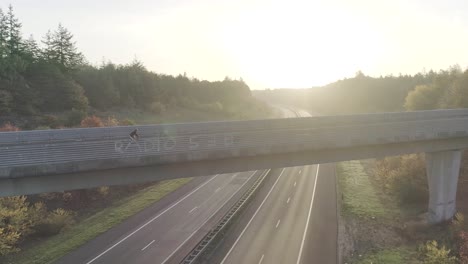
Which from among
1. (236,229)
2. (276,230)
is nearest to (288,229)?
(276,230)

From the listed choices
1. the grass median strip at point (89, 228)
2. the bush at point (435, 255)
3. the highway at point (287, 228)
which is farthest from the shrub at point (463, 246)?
the grass median strip at point (89, 228)

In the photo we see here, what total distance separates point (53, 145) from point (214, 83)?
4037 inches

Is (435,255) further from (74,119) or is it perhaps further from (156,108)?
(156,108)

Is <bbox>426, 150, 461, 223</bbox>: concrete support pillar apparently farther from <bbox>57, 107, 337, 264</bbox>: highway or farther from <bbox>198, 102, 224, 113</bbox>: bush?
<bbox>198, 102, 224, 113</bbox>: bush

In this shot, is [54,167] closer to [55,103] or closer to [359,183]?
[359,183]

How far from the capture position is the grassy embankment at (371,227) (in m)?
26.9

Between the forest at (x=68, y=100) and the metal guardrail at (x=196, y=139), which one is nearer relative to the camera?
the metal guardrail at (x=196, y=139)

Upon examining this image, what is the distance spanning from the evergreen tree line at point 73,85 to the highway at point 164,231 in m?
31.3

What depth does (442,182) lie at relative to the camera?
32656mm

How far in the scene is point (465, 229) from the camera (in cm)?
2956

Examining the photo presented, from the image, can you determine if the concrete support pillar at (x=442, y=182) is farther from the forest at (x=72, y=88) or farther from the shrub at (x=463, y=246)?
the forest at (x=72, y=88)

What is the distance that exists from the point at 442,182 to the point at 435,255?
382 inches

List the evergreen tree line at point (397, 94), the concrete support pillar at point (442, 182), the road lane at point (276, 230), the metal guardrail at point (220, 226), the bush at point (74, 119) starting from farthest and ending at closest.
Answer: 1. the bush at point (74, 119)
2. the evergreen tree line at point (397, 94)
3. the concrete support pillar at point (442, 182)
4. the road lane at point (276, 230)
5. the metal guardrail at point (220, 226)

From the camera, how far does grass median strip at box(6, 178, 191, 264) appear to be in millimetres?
27547
